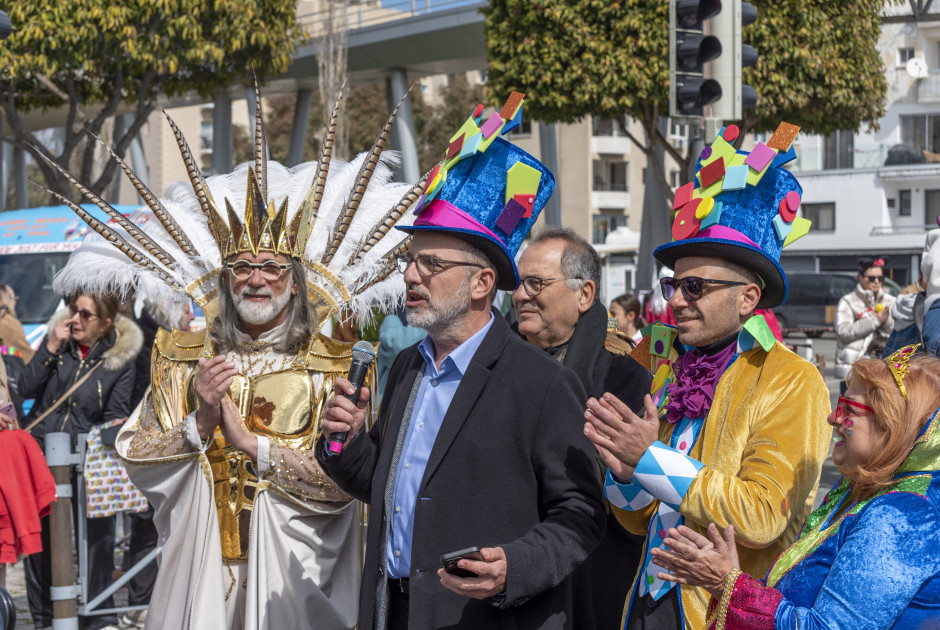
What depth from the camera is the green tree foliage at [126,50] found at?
12.8m

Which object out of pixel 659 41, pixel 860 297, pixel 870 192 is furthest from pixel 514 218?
pixel 870 192

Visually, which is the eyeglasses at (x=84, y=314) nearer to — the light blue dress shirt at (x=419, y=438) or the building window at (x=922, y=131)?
the light blue dress shirt at (x=419, y=438)

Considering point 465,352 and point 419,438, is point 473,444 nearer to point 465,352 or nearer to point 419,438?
point 419,438

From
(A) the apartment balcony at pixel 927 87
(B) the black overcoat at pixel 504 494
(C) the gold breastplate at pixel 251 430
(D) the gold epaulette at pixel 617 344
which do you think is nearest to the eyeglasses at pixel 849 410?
(B) the black overcoat at pixel 504 494

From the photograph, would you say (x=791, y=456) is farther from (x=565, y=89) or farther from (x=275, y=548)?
(x=565, y=89)

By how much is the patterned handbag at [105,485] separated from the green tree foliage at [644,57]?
9.03 m

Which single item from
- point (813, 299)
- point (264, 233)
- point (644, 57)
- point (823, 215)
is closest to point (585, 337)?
point (264, 233)

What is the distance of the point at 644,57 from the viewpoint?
13.9 meters

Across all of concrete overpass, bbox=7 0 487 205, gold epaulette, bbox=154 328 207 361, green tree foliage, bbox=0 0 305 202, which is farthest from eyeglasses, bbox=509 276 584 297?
concrete overpass, bbox=7 0 487 205

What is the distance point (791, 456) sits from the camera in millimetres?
2787

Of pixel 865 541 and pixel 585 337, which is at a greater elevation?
pixel 585 337

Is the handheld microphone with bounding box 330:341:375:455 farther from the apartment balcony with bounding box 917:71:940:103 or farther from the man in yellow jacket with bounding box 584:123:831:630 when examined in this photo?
the apartment balcony with bounding box 917:71:940:103

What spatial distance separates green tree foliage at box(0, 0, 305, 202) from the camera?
1284 cm

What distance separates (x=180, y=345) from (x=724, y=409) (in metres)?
2.37
